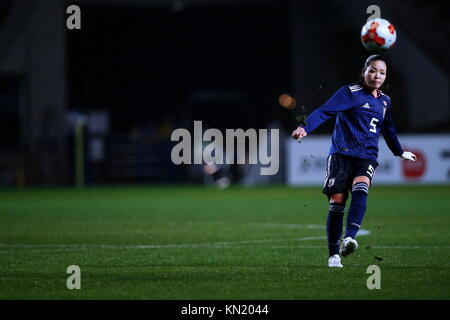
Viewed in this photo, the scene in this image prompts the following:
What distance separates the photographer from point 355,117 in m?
8.68

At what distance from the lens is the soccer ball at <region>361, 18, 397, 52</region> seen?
28.7 ft

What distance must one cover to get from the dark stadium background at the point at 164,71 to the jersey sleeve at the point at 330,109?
66.9ft

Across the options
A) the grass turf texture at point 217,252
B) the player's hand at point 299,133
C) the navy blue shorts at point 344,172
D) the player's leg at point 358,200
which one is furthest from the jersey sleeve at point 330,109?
the grass turf texture at point 217,252

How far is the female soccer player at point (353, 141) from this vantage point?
852 centimetres

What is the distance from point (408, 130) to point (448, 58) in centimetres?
291

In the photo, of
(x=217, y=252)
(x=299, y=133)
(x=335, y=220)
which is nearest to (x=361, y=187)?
(x=335, y=220)

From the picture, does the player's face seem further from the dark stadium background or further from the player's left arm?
the dark stadium background

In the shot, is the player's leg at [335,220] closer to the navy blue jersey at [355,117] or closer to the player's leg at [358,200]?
the player's leg at [358,200]

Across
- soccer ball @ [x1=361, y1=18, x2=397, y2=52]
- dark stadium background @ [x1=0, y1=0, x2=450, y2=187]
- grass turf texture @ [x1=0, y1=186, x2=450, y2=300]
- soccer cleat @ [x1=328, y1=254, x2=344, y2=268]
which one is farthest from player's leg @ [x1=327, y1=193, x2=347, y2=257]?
dark stadium background @ [x1=0, y1=0, x2=450, y2=187]

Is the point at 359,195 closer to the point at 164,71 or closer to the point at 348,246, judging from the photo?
the point at 348,246

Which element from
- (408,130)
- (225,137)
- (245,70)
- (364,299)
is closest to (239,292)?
(364,299)

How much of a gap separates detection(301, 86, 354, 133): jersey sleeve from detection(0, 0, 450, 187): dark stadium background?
20.4 m

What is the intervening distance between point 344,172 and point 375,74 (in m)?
0.95

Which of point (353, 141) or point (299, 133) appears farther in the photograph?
point (353, 141)
